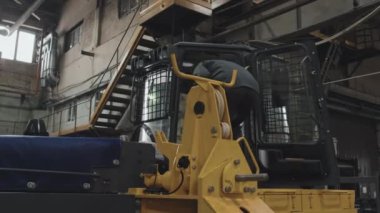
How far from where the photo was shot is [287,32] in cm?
816

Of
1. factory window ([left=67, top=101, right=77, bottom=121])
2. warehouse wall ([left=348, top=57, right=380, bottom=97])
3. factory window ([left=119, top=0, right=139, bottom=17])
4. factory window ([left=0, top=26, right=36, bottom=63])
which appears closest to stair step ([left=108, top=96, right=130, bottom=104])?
factory window ([left=119, top=0, right=139, bottom=17])

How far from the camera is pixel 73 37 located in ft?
53.5

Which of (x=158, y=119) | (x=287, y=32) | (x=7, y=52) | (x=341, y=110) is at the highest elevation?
(x=7, y=52)

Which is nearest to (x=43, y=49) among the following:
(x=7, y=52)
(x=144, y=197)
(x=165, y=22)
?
(x=7, y=52)

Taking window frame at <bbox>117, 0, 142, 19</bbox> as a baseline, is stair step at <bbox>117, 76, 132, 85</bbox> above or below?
below

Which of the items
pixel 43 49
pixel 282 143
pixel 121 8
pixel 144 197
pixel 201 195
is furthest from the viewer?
pixel 43 49

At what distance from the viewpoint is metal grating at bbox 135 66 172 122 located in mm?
3701

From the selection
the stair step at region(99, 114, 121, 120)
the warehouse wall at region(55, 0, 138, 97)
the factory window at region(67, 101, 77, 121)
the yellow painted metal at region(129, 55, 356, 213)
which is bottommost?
the yellow painted metal at region(129, 55, 356, 213)

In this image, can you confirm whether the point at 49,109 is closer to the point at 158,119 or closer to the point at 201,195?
the point at 158,119

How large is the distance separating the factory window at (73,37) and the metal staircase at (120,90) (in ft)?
17.7

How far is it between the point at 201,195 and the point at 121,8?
11747 millimetres

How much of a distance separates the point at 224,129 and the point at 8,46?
16886 millimetres

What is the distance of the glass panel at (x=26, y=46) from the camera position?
17.7 meters

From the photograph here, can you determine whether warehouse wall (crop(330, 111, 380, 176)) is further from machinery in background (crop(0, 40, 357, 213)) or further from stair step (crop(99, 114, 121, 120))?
machinery in background (crop(0, 40, 357, 213))
